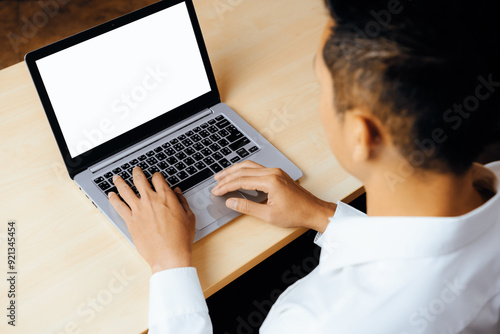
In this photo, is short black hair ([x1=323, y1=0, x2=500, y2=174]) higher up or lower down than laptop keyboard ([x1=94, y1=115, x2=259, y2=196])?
higher up

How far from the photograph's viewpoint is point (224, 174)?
995mm

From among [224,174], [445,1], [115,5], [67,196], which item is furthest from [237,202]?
[115,5]

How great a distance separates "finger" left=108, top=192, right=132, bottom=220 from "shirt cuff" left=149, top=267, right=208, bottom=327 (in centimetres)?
14

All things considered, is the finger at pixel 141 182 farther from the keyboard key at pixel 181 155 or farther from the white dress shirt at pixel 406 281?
the white dress shirt at pixel 406 281

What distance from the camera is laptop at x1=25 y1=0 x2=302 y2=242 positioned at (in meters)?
0.97

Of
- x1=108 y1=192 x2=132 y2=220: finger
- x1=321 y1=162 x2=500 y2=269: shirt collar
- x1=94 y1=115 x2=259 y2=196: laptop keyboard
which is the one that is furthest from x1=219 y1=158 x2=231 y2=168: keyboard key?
x1=321 y1=162 x2=500 y2=269: shirt collar

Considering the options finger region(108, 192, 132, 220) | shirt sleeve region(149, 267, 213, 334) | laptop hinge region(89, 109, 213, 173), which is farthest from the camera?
laptop hinge region(89, 109, 213, 173)

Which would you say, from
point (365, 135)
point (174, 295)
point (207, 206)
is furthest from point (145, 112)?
point (365, 135)

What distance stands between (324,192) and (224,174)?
0.20 meters

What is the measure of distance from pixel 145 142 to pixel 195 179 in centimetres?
15

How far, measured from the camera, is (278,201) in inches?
36.9

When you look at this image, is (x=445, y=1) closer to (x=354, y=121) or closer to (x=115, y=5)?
(x=354, y=121)

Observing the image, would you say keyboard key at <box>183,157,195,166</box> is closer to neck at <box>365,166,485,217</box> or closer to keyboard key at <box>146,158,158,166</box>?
keyboard key at <box>146,158,158,166</box>

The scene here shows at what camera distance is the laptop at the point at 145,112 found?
0.97 metres
